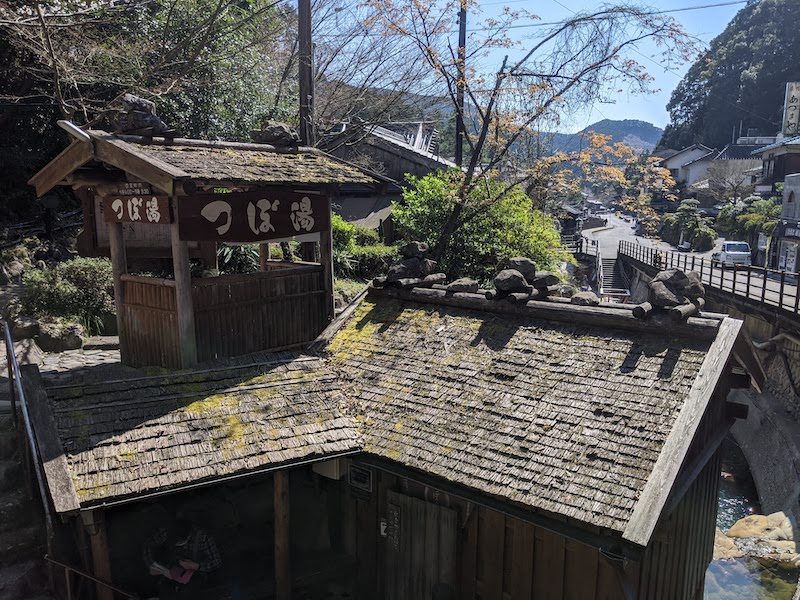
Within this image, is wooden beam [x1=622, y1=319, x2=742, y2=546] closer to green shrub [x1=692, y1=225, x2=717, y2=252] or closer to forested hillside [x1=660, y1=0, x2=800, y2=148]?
green shrub [x1=692, y1=225, x2=717, y2=252]

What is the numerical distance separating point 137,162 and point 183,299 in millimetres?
2004

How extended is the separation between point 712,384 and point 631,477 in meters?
1.64

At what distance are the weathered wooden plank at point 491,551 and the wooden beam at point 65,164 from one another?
24.2 feet

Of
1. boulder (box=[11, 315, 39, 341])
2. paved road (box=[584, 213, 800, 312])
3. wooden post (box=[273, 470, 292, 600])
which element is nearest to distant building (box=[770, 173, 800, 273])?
paved road (box=[584, 213, 800, 312])

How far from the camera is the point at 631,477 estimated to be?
5863 millimetres

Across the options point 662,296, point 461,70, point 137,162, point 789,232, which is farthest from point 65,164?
point 789,232

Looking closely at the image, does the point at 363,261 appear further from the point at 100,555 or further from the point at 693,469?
the point at 100,555

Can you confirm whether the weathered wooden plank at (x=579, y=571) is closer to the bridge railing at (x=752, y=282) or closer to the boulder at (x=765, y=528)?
the bridge railing at (x=752, y=282)

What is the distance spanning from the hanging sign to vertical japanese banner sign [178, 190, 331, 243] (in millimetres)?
273

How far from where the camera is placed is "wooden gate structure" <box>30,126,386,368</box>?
819cm

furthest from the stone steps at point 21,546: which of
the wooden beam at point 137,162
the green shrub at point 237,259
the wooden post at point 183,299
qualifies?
the green shrub at point 237,259

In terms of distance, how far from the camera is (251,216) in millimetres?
8992

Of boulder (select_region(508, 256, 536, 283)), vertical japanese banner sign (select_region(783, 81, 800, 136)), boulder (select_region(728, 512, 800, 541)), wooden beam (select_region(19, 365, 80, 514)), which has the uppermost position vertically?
vertical japanese banner sign (select_region(783, 81, 800, 136))

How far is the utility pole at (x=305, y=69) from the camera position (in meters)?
12.9
